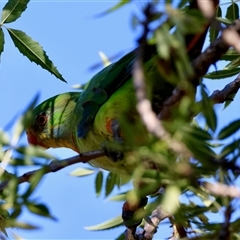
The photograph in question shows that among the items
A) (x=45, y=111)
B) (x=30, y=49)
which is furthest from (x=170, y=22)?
(x=45, y=111)

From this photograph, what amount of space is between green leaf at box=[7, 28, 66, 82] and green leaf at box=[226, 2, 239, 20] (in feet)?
2.21

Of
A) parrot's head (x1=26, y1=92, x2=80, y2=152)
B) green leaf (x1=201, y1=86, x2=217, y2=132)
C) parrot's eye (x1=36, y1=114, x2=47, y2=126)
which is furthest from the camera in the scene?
parrot's eye (x1=36, y1=114, x2=47, y2=126)

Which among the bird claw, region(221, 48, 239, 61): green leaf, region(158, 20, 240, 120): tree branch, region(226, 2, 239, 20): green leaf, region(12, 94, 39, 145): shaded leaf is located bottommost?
the bird claw

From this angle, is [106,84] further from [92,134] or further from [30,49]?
[30,49]

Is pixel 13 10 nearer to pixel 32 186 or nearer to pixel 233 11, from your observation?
pixel 233 11

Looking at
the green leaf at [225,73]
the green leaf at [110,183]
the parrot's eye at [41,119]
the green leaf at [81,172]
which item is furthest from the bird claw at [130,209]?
the parrot's eye at [41,119]

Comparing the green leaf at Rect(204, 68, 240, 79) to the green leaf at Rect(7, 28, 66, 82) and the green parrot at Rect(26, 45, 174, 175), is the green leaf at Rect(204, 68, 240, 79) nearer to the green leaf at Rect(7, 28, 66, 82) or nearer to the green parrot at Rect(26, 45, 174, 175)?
the green parrot at Rect(26, 45, 174, 175)

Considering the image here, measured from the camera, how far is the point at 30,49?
197 cm

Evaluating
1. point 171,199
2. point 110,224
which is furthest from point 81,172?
point 171,199

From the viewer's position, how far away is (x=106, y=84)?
7.79 feet

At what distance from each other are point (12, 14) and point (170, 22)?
1284 mm

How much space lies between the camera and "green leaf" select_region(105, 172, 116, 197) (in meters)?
2.36

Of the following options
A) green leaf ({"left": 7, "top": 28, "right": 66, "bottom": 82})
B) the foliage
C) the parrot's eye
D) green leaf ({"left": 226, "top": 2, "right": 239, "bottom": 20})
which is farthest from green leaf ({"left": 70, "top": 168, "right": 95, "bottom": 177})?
the foliage

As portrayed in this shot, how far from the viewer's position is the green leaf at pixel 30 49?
197cm
